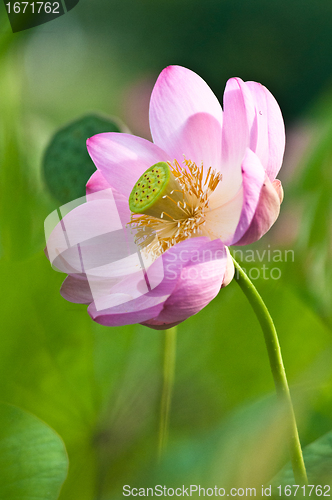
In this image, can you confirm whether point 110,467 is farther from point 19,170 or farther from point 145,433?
point 19,170

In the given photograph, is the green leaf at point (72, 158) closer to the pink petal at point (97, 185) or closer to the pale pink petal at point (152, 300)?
the pink petal at point (97, 185)

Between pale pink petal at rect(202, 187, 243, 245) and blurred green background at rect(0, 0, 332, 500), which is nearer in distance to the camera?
pale pink petal at rect(202, 187, 243, 245)

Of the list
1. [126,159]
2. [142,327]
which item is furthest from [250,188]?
[142,327]

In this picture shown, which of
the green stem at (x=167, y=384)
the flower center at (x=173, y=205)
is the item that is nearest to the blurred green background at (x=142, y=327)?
the green stem at (x=167, y=384)

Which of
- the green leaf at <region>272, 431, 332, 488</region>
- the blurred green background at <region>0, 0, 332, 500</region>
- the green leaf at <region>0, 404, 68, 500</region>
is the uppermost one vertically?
the blurred green background at <region>0, 0, 332, 500</region>

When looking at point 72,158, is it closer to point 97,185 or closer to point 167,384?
point 97,185

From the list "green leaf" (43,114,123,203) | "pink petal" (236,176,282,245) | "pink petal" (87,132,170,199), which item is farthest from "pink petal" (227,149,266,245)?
"green leaf" (43,114,123,203)

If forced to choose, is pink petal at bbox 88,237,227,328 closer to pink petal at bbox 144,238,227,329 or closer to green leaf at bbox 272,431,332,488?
pink petal at bbox 144,238,227,329
